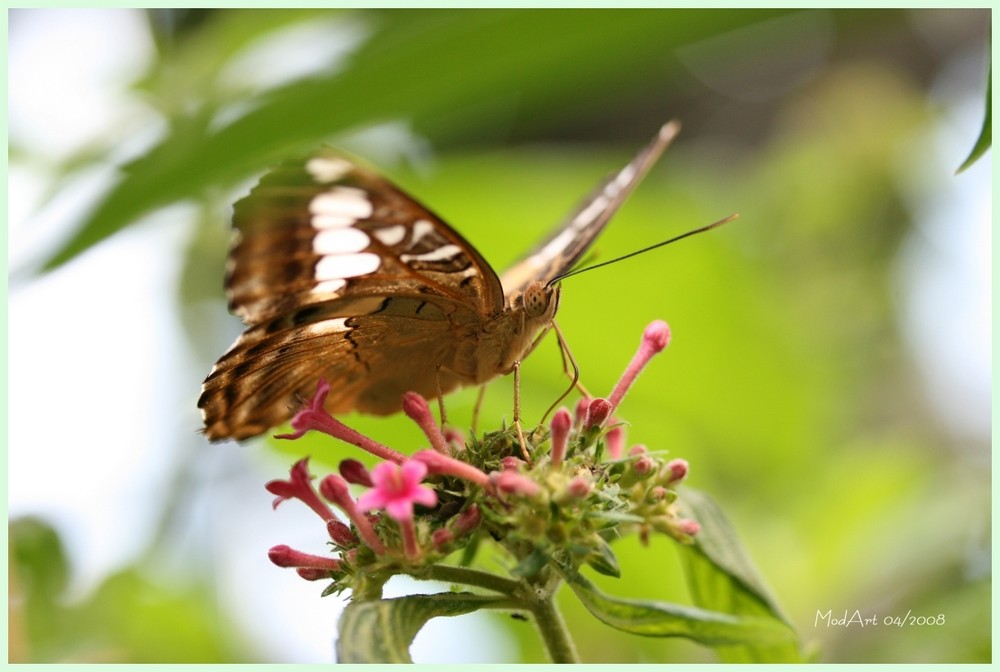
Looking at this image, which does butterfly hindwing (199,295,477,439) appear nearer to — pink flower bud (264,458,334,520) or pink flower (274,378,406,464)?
pink flower (274,378,406,464)

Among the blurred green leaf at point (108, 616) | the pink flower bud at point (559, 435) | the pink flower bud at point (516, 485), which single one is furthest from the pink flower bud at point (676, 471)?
the blurred green leaf at point (108, 616)

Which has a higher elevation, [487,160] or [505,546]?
[487,160]

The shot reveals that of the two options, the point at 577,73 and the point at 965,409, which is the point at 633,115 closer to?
the point at 965,409

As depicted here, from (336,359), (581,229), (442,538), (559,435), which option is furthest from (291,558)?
(581,229)

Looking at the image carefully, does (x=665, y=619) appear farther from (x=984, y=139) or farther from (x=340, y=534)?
(x=984, y=139)

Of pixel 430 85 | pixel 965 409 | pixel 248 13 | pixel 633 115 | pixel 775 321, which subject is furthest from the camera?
pixel 633 115

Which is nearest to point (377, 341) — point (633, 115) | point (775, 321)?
point (775, 321)
